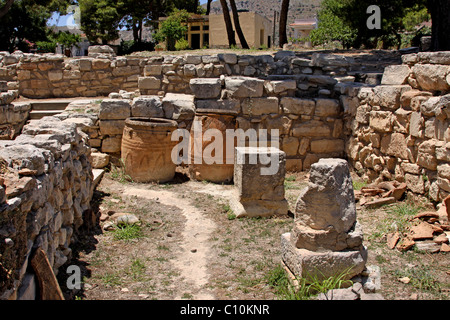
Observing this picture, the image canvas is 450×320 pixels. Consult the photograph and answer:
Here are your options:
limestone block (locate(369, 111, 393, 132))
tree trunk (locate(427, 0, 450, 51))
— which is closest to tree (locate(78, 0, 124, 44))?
tree trunk (locate(427, 0, 450, 51))

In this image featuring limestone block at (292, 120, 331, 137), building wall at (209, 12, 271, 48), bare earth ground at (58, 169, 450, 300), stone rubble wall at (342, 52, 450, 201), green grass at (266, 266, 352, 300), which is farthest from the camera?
building wall at (209, 12, 271, 48)

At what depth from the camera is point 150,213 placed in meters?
5.86

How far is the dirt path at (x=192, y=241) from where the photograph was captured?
4.08 metres

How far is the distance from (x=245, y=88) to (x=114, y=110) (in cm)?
254

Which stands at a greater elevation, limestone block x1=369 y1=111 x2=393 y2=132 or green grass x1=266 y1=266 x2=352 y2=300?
limestone block x1=369 y1=111 x2=393 y2=132

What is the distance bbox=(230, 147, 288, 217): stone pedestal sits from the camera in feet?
19.2

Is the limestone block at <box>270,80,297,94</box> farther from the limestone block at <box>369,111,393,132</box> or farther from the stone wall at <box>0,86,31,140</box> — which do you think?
the stone wall at <box>0,86,31,140</box>

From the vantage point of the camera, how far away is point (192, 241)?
16.6ft

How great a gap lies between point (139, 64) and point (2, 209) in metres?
9.48

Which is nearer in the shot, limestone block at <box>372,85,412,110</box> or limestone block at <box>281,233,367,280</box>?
limestone block at <box>281,233,367,280</box>

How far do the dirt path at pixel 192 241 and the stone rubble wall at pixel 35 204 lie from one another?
1.21 meters

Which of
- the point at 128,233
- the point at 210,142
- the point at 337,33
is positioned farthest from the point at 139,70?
the point at 337,33

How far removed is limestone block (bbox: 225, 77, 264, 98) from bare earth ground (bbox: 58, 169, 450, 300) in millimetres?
2429

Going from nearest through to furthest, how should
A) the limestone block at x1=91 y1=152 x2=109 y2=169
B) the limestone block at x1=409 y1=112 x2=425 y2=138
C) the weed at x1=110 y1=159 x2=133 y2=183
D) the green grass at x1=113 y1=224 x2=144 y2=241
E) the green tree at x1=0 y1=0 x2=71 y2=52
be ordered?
1. the green grass at x1=113 y1=224 x2=144 y2=241
2. the limestone block at x1=409 y1=112 x2=425 y2=138
3. the weed at x1=110 y1=159 x2=133 y2=183
4. the limestone block at x1=91 y1=152 x2=109 y2=169
5. the green tree at x1=0 y1=0 x2=71 y2=52
